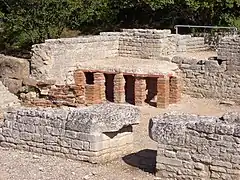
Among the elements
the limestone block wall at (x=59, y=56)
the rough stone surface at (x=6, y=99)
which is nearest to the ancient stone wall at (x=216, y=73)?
the limestone block wall at (x=59, y=56)

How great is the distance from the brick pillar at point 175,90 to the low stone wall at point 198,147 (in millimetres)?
8422

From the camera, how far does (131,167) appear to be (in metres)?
9.97

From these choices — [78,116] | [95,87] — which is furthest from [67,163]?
[95,87]

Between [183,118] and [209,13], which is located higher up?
[209,13]

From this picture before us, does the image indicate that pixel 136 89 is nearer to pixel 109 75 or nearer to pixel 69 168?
pixel 109 75

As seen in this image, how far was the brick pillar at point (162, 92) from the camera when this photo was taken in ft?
57.5

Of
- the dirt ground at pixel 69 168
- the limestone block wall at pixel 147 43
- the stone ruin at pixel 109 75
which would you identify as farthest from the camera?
the limestone block wall at pixel 147 43

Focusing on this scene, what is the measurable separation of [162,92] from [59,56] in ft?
10.4

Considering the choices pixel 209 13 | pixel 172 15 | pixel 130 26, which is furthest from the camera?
pixel 130 26

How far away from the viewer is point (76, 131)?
1014cm

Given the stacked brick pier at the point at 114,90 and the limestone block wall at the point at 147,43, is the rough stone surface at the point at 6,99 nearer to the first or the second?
the stacked brick pier at the point at 114,90

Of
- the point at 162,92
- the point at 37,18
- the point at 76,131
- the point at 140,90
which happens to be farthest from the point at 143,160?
the point at 37,18

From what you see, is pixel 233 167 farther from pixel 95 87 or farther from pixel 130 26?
pixel 130 26

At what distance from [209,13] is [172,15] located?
253cm
